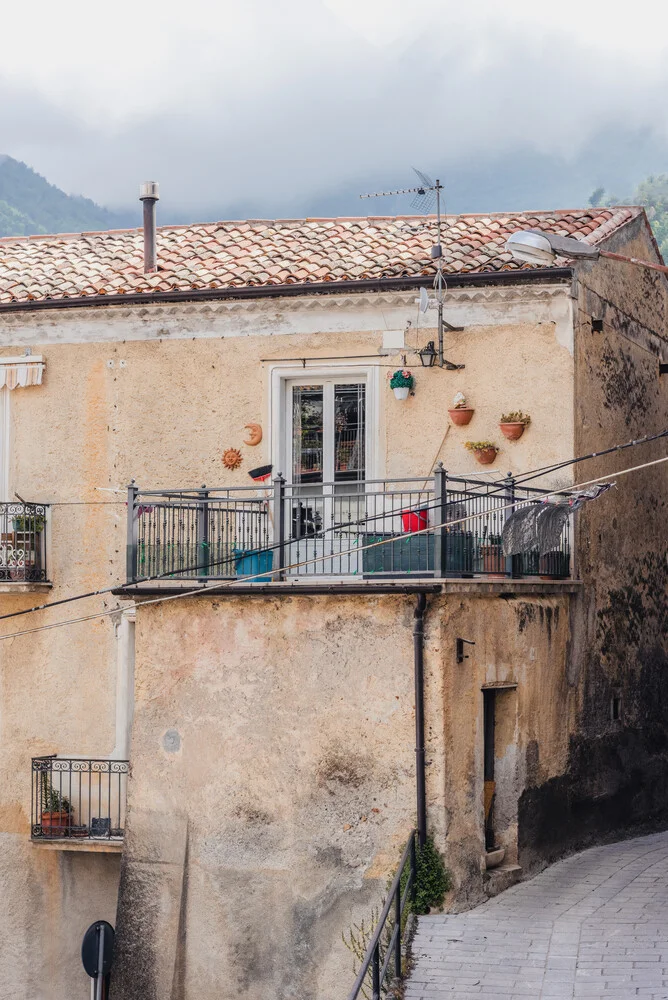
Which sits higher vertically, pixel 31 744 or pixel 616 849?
pixel 31 744

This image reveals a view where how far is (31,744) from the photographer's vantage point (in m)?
18.1

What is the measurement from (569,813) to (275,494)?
5573 millimetres

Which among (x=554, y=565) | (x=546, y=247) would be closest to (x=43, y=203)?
(x=554, y=565)

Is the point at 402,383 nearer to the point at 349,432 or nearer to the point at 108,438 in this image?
the point at 349,432

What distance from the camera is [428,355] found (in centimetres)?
1723

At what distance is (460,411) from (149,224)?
529cm

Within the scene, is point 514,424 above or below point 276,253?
below

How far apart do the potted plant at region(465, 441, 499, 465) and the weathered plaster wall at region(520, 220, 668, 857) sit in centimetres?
105

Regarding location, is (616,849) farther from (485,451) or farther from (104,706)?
(104,706)

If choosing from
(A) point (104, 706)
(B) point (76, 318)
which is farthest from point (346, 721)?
(B) point (76, 318)

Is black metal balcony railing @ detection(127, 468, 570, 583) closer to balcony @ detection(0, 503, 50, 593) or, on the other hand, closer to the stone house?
the stone house

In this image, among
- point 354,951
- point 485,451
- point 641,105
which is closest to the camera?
point 354,951

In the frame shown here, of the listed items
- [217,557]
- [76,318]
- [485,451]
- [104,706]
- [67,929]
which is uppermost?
[76,318]

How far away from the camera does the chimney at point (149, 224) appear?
18844 millimetres
